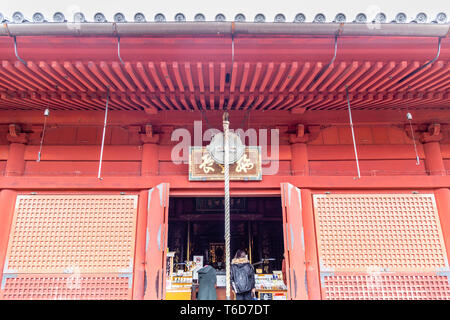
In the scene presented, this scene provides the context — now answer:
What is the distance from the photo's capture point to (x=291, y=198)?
14.3ft

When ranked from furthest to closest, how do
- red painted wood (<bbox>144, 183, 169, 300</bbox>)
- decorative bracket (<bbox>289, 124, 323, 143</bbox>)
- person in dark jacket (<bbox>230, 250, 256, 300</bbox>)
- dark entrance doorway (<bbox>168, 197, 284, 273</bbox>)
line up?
dark entrance doorway (<bbox>168, 197, 284, 273</bbox>) < person in dark jacket (<bbox>230, 250, 256, 300</bbox>) < decorative bracket (<bbox>289, 124, 323, 143</bbox>) < red painted wood (<bbox>144, 183, 169, 300</bbox>)

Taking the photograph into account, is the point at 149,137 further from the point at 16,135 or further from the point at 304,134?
the point at 304,134

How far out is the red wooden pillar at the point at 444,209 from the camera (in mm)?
4293

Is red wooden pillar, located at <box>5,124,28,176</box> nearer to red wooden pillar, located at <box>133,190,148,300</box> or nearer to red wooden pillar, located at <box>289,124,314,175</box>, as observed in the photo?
red wooden pillar, located at <box>133,190,148,300</box>

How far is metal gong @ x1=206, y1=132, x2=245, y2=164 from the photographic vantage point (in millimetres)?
4398

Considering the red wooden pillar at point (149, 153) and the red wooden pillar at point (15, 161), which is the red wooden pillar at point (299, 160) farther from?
the red wooden pillar at point (15, 161)

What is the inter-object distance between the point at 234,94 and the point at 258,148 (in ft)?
3.51

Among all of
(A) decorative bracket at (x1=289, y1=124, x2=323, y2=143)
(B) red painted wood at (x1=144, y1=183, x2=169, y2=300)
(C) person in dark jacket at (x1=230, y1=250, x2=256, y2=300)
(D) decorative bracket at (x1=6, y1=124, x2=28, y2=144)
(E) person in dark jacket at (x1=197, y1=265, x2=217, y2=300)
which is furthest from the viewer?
(E) person in dark jacket at (x1=197, y1=265, x2=217, y2=300)

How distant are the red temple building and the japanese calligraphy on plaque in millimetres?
56

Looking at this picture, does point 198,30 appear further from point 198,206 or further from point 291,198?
point 198,206

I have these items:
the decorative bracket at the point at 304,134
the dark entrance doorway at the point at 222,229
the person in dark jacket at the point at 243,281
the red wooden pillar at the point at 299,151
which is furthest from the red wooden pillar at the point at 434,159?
the dark entrance doorway at the point at 222,229

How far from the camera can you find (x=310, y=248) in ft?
14.1

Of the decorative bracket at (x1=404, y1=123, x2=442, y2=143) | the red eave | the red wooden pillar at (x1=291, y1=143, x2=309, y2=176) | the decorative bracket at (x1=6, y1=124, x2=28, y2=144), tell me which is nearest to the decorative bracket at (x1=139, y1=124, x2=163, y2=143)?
the red eave

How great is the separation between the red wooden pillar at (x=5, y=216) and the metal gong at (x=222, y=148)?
3.10m
